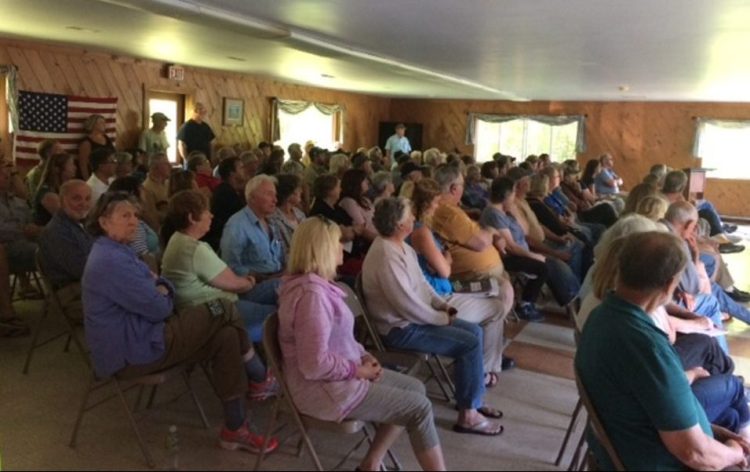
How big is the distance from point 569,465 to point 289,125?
35.1 feet

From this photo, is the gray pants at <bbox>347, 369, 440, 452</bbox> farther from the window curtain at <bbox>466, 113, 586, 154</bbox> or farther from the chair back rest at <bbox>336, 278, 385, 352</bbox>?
the window curtain at <bbox>466, 113, 586, 154</bbox>

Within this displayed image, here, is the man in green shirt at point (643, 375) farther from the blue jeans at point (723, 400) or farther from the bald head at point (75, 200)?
the bald head at point (75, 200)

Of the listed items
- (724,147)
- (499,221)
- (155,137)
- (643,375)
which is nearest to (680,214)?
(499,221)

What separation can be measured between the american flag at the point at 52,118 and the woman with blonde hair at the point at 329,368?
6.59 m

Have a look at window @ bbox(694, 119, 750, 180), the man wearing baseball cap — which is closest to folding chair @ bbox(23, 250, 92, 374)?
the man wearing baseball cap

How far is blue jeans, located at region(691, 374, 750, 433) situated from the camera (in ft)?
8.28

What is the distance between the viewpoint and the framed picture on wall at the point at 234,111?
10.9m

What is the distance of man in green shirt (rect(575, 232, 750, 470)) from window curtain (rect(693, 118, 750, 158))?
13.1 metres

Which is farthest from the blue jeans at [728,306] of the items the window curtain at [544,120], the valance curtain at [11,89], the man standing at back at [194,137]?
the window curtain at [544,120]

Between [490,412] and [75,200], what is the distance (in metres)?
2.44

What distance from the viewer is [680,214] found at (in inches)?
153

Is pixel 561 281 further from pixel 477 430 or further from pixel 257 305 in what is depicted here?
pixel 257 305

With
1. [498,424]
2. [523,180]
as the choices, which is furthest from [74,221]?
[523,180]

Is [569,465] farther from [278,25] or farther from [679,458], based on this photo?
[278,25]
